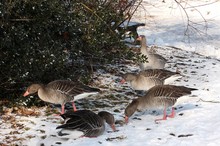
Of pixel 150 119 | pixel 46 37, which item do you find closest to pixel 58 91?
pixel 46 37

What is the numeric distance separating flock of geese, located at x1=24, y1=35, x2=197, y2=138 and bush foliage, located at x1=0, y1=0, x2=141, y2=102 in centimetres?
55

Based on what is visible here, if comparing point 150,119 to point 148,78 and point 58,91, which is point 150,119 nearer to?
point 148,78

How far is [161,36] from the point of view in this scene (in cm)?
1872

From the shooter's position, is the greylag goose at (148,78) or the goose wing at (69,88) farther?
the greylag goose at (148,78)

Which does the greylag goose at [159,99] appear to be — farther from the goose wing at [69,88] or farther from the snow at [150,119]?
the goose wing at [69,88]

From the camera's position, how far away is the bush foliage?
8227mm

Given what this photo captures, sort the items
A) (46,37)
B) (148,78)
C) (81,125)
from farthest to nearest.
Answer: (148,78)
(46,37)
(81,125)

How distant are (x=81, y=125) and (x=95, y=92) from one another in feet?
4.14

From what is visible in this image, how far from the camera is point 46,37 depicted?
8.83 meters

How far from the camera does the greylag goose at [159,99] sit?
817 centimetres

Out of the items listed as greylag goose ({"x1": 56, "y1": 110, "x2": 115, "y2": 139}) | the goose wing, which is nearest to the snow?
greylag goose ({"x1": 56, "y1": 110, "x2": 115, "y2": 139})

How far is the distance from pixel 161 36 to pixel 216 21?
19.1 ft

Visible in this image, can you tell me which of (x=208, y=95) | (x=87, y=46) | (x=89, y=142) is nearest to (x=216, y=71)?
(x=208, y=95)

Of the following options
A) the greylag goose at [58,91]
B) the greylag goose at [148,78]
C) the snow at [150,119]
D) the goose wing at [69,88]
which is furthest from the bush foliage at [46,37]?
the snow at [150,119]
